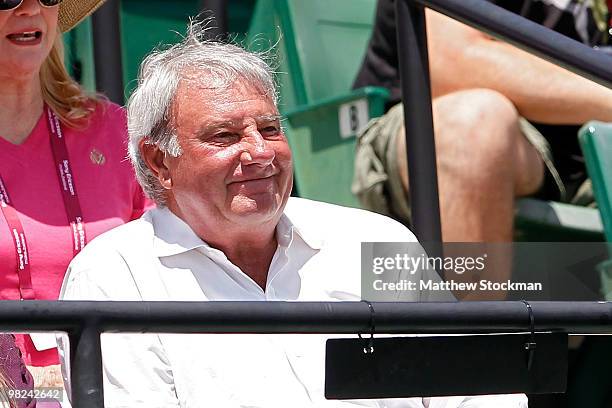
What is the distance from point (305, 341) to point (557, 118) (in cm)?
144

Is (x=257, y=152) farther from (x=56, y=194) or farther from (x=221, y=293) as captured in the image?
(x=56, y=194)

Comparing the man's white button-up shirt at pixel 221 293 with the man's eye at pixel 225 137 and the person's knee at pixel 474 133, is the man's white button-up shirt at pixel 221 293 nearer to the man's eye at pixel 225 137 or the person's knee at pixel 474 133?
the man's eye at pixel 225 137

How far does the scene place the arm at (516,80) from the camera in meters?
3.59

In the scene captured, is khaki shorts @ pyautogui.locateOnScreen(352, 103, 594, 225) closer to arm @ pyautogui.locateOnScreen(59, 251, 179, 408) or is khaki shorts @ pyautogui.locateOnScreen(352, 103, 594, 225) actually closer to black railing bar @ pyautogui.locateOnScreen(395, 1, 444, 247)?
black railing bar @ pyautogui.locateOnScreen(395, 1, 444, 247)

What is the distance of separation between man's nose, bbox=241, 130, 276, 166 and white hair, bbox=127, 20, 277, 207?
0.11 metres

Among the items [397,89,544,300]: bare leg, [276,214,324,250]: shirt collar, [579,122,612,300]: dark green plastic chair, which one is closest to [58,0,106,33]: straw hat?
[276,214,324,250]: shirt collar

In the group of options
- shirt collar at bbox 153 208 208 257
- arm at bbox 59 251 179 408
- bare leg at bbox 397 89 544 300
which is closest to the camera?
arm at bbox 59 251 179 408

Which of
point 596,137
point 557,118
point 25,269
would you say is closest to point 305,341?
point 25,269

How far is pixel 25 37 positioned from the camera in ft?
9.35

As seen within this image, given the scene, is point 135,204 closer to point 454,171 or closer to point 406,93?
point 406,93

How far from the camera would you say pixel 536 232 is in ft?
11.8

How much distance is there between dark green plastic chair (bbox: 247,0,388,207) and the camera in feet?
12.8

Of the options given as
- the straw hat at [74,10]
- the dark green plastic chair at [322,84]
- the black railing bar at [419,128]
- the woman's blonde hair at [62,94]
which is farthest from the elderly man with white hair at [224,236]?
the dark green plastic chair at [322,84]

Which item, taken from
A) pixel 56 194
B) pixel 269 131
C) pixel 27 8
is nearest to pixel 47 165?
pixel 56 194
